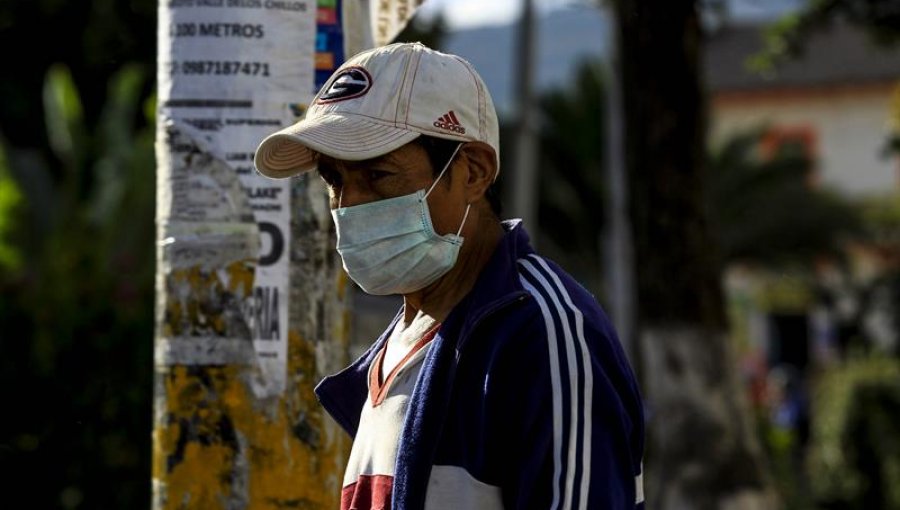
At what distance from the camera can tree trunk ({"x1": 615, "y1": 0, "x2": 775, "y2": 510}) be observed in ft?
Result: 30.7

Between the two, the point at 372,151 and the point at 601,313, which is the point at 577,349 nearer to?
the point at 601,313

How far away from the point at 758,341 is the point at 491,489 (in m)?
48.7

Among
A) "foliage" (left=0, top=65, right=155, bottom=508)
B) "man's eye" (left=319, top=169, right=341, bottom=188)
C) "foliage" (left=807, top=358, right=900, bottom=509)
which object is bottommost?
"foliage" (left=807, top=358, right=900, bottom=509)

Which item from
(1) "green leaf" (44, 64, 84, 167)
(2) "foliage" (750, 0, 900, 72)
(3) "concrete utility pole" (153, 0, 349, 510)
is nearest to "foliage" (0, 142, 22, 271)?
(1) "green leaf" (44, 64, 84, 167)

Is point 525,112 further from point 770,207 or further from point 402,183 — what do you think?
point 402,183

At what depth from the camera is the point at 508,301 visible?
271 cm

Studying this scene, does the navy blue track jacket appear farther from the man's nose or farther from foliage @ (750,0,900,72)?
foliage @ (750,0,900,72)

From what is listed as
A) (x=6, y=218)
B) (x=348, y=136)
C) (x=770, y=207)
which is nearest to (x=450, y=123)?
(x=348, y=136)

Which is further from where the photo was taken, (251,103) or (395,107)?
(251,103)

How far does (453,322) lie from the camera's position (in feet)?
9.17

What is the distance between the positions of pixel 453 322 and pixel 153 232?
10615 millimetres

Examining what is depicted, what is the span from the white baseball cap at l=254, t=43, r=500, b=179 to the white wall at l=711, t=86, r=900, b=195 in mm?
45710

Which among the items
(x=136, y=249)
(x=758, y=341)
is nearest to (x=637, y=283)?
(x=136, y=249)

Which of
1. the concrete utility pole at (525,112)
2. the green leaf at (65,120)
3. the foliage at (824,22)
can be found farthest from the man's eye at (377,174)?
the concrete utility pole at (525,112)
